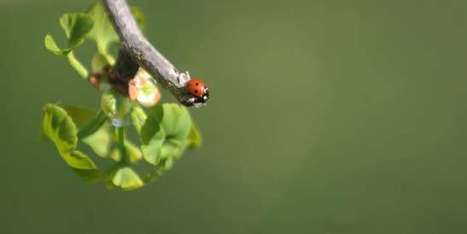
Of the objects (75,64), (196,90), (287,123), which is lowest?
(196,90)

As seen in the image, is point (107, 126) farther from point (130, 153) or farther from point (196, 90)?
point (196, 90)

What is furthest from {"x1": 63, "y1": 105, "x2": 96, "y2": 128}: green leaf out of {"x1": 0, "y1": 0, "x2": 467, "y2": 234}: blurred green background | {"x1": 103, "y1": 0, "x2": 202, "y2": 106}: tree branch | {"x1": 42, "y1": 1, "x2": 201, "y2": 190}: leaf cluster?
{"x1": 0, "y1": 0, "x2": 467, "y2": 234}: blurred green background

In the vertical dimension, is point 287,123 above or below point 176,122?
above

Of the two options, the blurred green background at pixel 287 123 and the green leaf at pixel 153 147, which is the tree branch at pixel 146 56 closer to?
the green leaf at pixel 153 147

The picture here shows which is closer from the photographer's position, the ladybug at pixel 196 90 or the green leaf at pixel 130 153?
the ladybug at pixel 196 90

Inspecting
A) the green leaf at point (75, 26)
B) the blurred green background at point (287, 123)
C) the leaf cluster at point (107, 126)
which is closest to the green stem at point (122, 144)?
the leaf cluster at point (107, 126)

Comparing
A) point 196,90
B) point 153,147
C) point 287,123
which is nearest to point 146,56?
point 196,90
